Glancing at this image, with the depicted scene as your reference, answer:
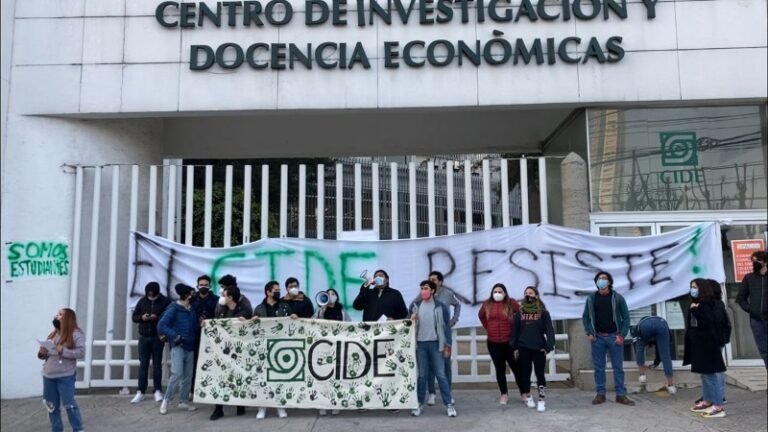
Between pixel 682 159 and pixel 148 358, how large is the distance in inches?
340

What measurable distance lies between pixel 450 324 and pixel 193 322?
3.38 metres

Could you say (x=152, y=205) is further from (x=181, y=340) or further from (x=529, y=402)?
(x=529, y=402)

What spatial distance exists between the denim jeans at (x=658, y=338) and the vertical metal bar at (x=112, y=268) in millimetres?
7903

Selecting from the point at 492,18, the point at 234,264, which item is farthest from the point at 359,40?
the point at 234,264

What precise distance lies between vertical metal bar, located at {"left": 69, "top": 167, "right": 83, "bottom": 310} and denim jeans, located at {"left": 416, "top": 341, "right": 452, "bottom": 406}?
218 inches

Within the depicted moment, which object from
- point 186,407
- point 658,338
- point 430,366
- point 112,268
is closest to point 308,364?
point 430,366

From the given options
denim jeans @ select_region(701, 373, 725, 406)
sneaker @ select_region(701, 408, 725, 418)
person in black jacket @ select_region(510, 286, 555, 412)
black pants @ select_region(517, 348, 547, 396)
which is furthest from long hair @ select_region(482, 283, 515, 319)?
sneaker @ select_region(701, 408, 725, 418)

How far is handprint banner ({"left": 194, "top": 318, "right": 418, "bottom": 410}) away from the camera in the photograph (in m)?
7.27

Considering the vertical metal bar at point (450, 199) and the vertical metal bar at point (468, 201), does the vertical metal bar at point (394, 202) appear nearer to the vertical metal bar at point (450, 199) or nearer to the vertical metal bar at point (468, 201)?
the vertical metal bar at point (450, 199)

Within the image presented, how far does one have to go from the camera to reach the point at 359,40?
948 cm

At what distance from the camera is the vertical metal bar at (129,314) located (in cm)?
895

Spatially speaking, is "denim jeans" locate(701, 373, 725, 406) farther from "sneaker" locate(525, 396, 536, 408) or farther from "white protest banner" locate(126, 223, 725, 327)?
"sneaker" locate(525, 396, 536, 408)

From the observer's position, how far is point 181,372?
25.2 ft

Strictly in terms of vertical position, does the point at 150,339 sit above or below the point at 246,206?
below
